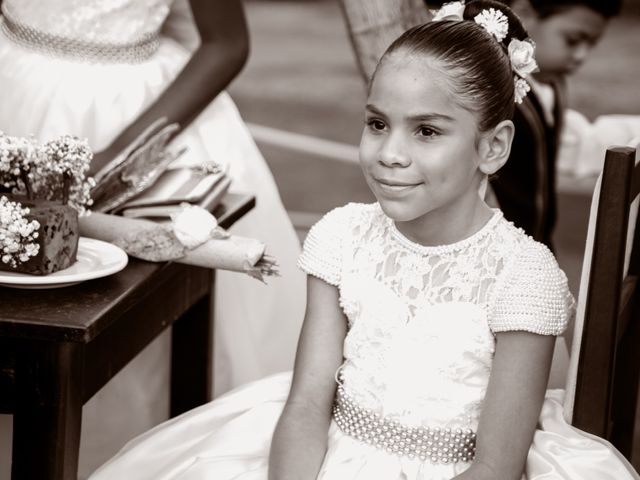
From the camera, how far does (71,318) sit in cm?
188

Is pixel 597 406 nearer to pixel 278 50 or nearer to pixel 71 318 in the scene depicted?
pixel 71 318

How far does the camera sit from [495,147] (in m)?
1.99

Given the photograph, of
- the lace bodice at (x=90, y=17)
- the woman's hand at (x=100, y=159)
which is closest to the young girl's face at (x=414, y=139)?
the woman's hand at (x=100, y=159)

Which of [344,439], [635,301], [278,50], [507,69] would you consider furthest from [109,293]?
[278,50]

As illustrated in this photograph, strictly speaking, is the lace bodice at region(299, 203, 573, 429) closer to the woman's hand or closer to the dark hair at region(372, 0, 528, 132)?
→ the dark hair at region(372, 0, 528, 132)

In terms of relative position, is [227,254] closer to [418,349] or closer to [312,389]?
[312,389]

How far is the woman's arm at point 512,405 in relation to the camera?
1.89 m

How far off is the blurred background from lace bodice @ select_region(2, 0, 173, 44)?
2340mm

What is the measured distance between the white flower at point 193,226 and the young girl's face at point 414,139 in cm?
45

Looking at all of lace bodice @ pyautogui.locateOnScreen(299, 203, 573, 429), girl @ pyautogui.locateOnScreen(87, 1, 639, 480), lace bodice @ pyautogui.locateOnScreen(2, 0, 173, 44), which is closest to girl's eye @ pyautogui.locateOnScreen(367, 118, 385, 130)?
girl @ pyautogui.locateOnScreen(87, 1, 639, 480)

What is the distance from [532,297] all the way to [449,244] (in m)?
0.19

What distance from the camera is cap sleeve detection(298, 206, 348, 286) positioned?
209 cm

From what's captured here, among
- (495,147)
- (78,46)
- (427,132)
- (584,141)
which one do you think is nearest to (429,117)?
(427,132)

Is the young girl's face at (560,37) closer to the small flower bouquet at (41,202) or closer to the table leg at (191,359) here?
the table leg at (191,359)
